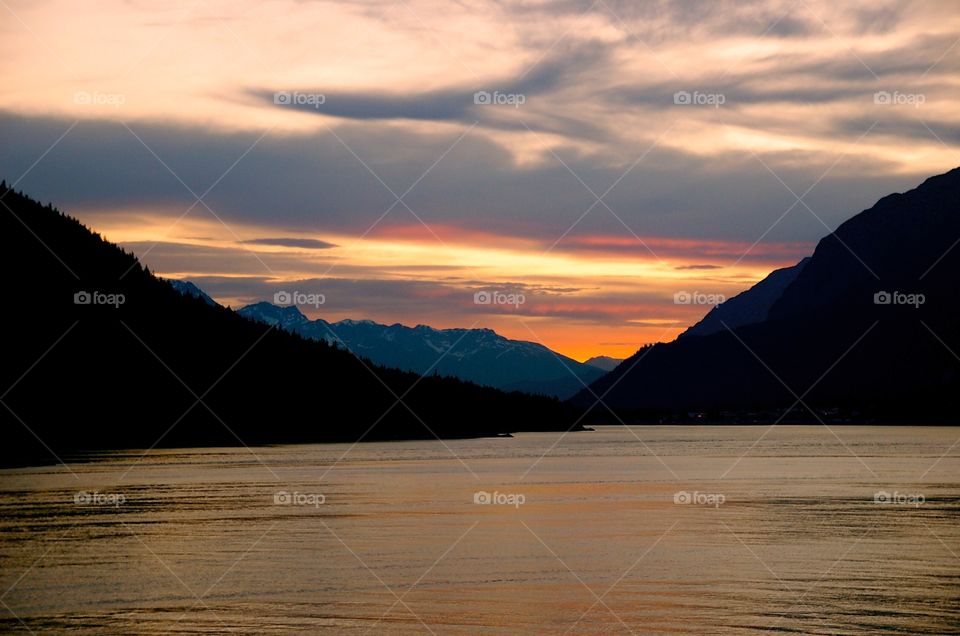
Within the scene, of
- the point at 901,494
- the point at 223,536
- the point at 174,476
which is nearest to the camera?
the point at 223,536

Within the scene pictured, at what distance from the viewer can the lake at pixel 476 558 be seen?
123ft

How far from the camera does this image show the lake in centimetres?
3762

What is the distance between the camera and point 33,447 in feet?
630

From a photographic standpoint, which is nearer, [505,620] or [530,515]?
[505,620]

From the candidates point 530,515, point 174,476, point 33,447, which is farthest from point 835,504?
point 33,447

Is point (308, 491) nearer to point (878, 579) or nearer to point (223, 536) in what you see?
point (223, 536)

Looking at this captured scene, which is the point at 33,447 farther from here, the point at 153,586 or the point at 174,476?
the point at 153,586

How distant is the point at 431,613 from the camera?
1513 inches

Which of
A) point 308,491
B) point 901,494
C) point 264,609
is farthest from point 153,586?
point 901,494

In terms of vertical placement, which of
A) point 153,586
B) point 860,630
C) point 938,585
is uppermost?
point 938,585

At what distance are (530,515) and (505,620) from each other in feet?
120

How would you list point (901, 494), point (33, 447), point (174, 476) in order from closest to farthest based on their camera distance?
1. point (901, 494)
2. point (174, 476)
3. point (33, 447)

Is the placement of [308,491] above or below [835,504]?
below

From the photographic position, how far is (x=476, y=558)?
5238 cm
